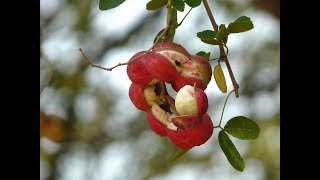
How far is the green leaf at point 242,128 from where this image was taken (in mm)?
730

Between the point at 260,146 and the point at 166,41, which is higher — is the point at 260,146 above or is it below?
below

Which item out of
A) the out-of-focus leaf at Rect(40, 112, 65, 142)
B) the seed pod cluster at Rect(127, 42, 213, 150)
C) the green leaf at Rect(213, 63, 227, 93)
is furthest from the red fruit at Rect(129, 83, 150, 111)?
the out-of-focus leaf at Rect(40, 112, 65, 142)

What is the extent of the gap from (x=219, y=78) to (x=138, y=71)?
4.6 inches

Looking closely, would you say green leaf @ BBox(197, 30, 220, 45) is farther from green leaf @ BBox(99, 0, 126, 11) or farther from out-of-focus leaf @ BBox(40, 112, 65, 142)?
out-of-focus leaf @ BBox(40, 112, 65, 142)

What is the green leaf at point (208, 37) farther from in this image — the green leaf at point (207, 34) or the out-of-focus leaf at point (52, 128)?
the out-of-focus leaf at point (52, 128)

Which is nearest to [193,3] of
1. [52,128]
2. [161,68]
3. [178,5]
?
[178,5]

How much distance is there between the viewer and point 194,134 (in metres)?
0.65

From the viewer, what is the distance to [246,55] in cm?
177

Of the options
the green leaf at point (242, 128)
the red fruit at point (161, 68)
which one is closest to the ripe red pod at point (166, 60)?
the red fruit at point (161, 68)

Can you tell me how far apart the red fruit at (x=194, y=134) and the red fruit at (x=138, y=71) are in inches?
2.3
